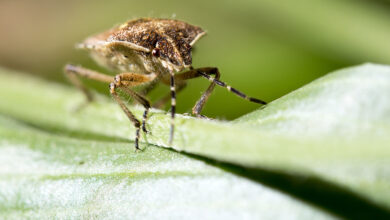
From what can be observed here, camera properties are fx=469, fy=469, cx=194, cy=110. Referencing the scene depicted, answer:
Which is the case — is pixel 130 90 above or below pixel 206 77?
below

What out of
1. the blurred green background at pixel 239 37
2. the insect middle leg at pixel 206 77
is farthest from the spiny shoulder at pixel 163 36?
the blurred green background at pixel 239 37

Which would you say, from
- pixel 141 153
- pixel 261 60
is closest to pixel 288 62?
pixel 261 60

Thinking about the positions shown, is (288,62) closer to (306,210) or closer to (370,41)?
(370,41)

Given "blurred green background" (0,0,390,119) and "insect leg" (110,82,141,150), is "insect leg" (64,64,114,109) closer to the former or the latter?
"blurred green background" (0,0,390,119)

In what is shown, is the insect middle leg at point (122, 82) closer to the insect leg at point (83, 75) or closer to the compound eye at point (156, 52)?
the insect leg at point (83, 75)

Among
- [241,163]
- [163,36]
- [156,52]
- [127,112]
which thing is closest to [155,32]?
[163,36]

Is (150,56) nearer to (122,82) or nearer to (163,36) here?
(163,36)
